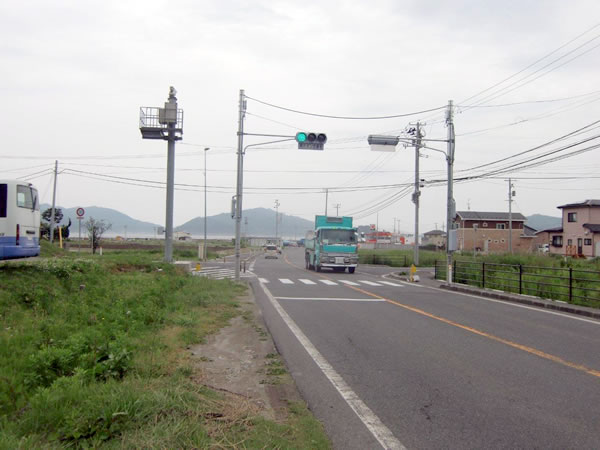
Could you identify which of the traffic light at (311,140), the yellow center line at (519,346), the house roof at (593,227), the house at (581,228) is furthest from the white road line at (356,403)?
the house roof at (593,227)

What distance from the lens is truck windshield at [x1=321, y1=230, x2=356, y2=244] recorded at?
3177 centimetres

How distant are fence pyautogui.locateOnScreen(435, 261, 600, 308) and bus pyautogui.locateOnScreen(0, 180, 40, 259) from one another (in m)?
16.3

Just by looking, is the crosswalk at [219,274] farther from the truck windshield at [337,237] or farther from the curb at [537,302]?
the curb at [537,302]

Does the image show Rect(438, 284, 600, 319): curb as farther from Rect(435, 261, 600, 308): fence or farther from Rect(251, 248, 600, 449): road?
Rect(251, 248, 600, 449): road

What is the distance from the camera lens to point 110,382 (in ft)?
17.1

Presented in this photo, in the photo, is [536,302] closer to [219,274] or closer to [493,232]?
[219,274]

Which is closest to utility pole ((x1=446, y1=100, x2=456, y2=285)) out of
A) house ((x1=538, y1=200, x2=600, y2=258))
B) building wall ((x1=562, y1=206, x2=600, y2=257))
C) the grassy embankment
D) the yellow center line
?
the yellow center line

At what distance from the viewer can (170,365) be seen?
20.5 feet

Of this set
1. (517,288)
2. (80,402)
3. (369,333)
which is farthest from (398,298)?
(80,402)

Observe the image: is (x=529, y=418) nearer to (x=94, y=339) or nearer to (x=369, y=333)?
(x=369, y=333)

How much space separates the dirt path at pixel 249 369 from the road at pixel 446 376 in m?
0.25

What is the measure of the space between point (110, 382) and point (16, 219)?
11.1 meters

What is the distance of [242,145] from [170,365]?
688 inches

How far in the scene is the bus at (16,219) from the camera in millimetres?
13953
